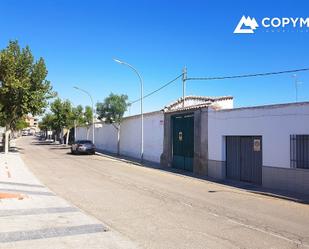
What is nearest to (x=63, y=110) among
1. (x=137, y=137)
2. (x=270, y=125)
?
(x=137, y=137)

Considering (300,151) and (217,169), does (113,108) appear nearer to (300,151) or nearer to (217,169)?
(217,169)

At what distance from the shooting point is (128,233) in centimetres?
777

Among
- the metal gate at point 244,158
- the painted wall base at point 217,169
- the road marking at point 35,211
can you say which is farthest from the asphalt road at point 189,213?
the painted wall base at point 217,169

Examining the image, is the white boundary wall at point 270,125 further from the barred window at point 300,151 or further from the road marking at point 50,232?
the road marking at point 50,232

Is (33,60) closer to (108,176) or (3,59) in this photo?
(3,59)

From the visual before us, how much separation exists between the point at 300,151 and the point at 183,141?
924 cm

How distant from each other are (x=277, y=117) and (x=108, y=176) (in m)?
8.04

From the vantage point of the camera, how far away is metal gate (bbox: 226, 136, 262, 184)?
56.0 ft

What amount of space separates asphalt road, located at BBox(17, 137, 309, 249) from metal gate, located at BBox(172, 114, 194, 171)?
5.89m

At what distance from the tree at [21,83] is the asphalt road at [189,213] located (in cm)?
1659

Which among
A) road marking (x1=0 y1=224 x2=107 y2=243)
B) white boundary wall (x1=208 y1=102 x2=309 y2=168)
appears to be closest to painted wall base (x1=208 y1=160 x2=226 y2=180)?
white boundary wall (x1=208 y1=102 x2=309 y2=168)

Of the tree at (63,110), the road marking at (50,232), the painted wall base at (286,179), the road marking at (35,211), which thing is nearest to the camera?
the road marking at (50,232)

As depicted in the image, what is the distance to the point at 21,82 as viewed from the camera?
30938 mm

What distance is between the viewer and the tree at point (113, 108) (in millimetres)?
34750
